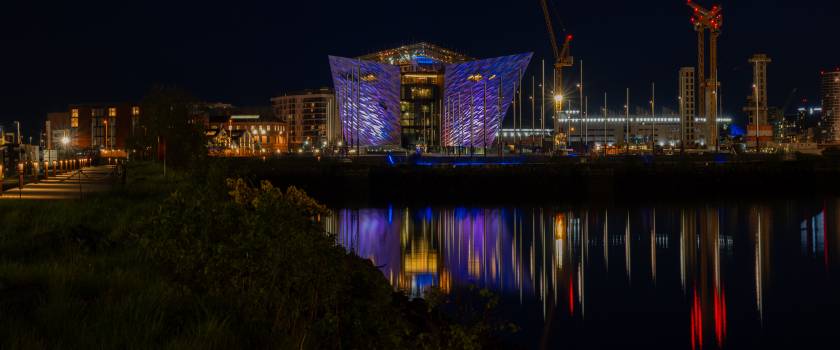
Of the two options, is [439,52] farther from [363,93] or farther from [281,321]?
[281,321]

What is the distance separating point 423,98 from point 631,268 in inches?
3870

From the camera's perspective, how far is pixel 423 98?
124 meters

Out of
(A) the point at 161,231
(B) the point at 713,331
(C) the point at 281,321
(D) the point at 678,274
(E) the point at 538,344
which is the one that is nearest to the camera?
(C) the point at 281,321

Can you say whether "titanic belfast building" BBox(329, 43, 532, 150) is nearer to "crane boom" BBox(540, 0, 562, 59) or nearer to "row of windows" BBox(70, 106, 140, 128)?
"crane boom" BBox(540, 0, 562, 59)

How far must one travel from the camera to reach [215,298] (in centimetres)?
961

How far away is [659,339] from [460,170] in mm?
43108

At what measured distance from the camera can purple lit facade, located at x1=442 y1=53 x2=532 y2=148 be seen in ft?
341

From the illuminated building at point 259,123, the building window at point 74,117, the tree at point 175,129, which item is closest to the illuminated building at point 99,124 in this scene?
the building window at point 74,117

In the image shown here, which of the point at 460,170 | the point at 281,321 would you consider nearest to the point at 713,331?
the point at 281,321

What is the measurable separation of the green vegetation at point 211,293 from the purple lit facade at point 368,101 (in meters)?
92.7

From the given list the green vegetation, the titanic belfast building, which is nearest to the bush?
the green vegetation

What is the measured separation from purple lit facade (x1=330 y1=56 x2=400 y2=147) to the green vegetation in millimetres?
92725

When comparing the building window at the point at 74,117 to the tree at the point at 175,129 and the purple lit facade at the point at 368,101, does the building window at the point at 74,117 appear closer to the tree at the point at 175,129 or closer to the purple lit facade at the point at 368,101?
the purple lit facade at the point at 368,101

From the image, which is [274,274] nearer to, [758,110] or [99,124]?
[758,110]
